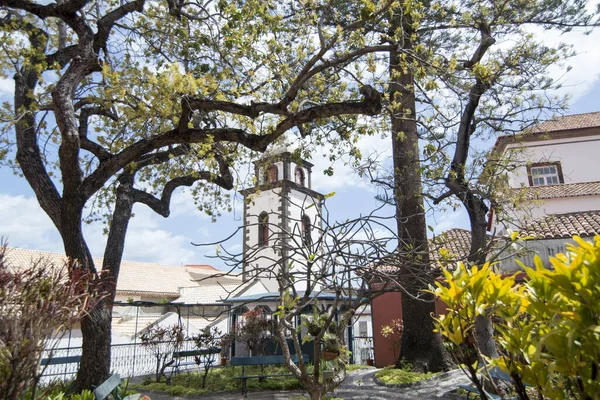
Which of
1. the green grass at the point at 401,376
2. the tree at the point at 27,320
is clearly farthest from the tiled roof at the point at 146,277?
the tree at the point at 27,320

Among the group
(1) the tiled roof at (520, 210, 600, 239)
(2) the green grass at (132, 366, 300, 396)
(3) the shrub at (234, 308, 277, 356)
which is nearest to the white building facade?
(1) the tiled roof at (520, 210, 600, 239)

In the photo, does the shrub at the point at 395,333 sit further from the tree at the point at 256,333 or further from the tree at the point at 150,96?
the tree at the point at 150,96

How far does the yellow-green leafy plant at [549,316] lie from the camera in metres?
1.52

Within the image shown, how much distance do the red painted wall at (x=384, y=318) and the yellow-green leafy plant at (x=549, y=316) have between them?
14057 mm

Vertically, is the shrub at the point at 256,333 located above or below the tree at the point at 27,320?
below

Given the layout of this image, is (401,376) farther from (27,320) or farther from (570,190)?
(570,190)

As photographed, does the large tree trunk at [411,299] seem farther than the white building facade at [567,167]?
No

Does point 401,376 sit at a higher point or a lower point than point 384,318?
lower

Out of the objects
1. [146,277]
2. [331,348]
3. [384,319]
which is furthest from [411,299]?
[146,277]

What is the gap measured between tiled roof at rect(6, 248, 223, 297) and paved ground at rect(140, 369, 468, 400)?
696 inches

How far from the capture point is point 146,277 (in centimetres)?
3002

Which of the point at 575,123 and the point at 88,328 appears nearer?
the point at 88,328

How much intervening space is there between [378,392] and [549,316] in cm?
793

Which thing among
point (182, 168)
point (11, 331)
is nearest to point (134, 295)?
point (182, 168)
